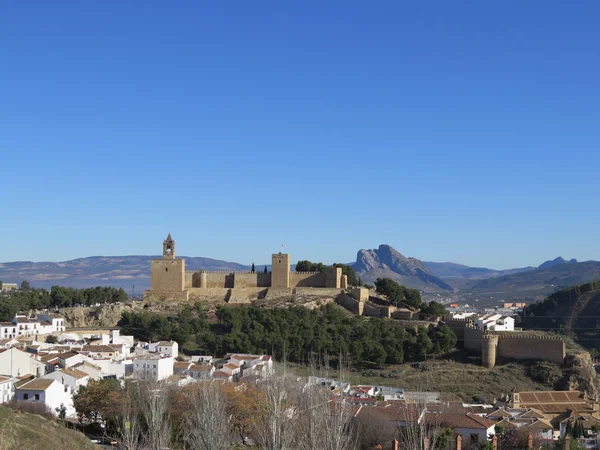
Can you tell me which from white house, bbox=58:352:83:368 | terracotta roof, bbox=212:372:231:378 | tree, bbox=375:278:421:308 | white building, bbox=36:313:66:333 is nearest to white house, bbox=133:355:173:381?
terracotta roof, bbox=212:372:231:378

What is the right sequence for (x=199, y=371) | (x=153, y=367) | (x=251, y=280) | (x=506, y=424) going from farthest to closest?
(x=251, y=280), (x=199, y=371), (x=153, y=367), (x=506, y=424)

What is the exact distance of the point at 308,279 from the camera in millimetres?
60125

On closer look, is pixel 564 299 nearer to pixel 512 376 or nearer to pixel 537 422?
pixel 512 376

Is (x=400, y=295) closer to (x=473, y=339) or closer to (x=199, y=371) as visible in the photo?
(x=473, y=339)

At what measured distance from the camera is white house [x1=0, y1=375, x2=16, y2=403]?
106 feet

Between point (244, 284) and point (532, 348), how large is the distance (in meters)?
21.0

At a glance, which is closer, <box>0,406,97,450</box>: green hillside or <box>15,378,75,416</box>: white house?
<box>0,406,97,450</box>: green hillside

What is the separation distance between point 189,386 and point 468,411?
A: 10.8 metres

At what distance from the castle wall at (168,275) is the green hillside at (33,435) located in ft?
105

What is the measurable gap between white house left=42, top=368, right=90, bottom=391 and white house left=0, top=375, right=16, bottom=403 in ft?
5.49

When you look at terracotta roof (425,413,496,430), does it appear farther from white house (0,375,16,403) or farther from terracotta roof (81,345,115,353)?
terracotta roof (81,345,115,353)

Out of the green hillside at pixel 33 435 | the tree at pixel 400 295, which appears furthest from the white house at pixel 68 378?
the tree at pixel 400 295

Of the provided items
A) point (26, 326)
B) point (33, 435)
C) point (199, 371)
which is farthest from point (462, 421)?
point (26, 326)

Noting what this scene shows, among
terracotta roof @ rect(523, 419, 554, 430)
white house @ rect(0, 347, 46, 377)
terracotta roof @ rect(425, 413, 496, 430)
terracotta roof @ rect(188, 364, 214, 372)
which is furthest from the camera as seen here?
terracotta roof @ rect(188, 364, 214, 372)
